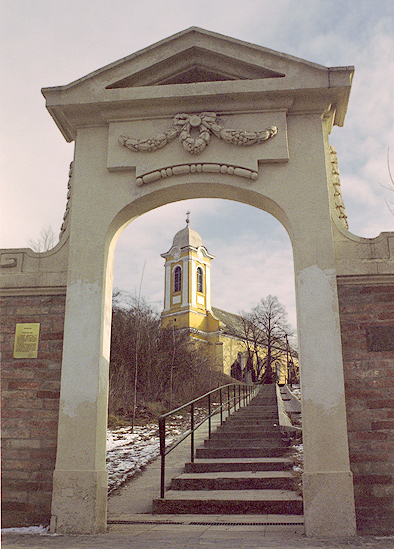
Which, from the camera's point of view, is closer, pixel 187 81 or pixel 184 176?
pixel 184 176

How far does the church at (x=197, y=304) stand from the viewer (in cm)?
3841

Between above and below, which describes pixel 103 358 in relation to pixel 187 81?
below

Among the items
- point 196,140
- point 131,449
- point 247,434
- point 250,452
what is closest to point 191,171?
point 196,140

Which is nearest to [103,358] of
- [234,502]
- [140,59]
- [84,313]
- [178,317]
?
[84,313]

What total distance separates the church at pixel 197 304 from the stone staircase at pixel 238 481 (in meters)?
29.1

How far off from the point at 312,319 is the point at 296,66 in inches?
111

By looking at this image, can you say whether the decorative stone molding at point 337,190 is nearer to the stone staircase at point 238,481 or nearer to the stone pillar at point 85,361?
the stone pillar at point 85,361

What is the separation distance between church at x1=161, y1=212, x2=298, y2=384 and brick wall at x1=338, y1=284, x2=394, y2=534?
105 feet

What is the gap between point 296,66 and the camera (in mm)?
5566

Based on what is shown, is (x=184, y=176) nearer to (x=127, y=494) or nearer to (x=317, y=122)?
(x=317, y=122)

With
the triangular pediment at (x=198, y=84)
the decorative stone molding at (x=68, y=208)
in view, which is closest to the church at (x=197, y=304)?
the decorative stone molding at (x=68, y=208)

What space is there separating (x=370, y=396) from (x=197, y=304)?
35.3 m

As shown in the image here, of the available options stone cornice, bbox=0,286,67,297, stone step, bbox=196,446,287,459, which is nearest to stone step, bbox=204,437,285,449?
stone step, bbox=196,446,287,459

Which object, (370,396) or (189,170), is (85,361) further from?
(370,396)
